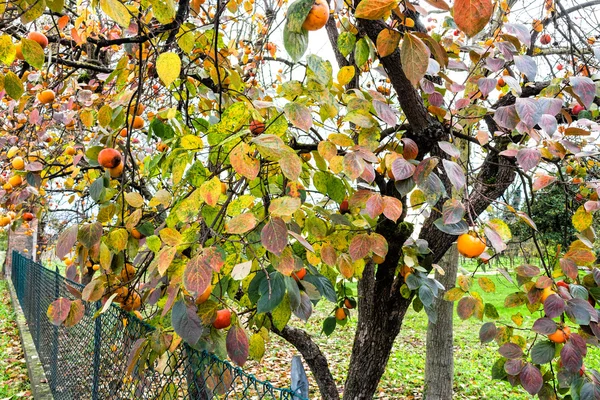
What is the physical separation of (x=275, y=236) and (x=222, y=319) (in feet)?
1.28

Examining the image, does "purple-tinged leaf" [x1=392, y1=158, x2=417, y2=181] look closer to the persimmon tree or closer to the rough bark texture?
the persimmon tree

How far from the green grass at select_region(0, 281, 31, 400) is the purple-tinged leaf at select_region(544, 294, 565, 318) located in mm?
4555

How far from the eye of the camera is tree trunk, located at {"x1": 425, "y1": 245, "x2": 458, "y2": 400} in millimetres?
3875

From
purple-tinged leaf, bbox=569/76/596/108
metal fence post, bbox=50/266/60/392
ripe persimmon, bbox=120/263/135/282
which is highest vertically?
purple-tinged leaf, bbox=569/76/596/108

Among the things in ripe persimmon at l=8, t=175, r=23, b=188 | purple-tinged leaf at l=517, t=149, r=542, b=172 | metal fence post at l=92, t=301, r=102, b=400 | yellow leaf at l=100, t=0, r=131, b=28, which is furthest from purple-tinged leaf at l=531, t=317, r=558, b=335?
metal fence post at l=92, t=301, r=102, b=400

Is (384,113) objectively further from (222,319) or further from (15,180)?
(15,180)

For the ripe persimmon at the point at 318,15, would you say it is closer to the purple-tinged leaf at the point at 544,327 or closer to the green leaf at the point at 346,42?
the green leaf at the point at 346,42

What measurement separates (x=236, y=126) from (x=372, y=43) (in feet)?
2.61

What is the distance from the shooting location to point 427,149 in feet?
6.61

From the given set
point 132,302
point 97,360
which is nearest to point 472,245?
point 132,302

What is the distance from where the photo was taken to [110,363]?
9.33 ft

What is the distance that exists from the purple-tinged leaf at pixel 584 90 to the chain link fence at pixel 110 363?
107 cm

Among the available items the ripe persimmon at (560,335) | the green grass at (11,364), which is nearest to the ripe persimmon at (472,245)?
the ripe persimmon at (560,335)

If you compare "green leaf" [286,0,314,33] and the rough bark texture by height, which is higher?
"green leaf" [286,0,314,33]
